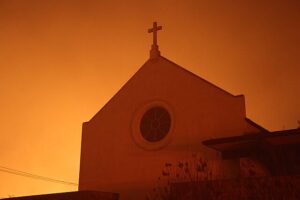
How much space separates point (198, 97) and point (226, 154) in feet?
7.53

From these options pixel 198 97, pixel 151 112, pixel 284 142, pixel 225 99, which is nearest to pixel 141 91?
pixel 151 112

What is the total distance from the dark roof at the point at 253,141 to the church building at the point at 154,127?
442 mm

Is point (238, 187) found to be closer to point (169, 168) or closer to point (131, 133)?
point (169, 168)

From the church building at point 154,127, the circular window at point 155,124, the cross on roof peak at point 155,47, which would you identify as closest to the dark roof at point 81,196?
the church building at point 154,127

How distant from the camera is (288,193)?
947 cm

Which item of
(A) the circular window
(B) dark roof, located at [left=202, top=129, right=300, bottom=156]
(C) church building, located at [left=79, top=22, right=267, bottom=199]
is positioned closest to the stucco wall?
(C) church building, located at [left=79, top=22, right=267, bottom=199]

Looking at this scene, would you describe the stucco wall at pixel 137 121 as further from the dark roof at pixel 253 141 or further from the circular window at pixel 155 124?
the dark roof at pixel 253 141

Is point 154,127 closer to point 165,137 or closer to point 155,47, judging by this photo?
point 165,137

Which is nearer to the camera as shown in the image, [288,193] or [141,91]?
[288,193]

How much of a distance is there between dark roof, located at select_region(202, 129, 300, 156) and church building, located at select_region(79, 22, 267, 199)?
0.44 meters

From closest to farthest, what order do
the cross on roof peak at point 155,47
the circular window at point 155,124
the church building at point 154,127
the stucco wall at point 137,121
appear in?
the church building at point 154,127 → the stucco wall at point 137,121 → the circular window at point 155,124 → the cross on roof peak at point 155,47

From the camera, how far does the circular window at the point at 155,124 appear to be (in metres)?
14.8

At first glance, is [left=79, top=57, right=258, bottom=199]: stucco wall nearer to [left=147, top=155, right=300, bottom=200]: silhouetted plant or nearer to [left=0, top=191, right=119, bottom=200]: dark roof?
[left=147, top=155, right=300, bottom=200]: silhouetted plant

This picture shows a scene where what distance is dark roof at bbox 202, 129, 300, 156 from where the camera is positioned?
11.4 m
